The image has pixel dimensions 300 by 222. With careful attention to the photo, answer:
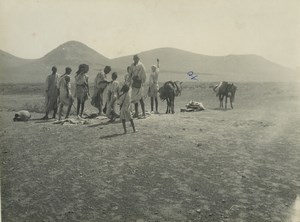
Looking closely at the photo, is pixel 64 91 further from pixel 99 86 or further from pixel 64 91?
pixel 99 86

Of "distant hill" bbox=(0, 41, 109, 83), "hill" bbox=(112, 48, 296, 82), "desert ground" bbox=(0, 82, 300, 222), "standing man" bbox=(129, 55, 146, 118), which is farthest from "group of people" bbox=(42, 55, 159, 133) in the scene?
"hill" bbox=(112, 48, 296, 82)

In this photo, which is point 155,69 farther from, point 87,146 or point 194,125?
point 87,146

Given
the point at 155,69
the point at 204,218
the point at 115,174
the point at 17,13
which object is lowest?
the point at 204,218

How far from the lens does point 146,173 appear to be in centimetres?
581

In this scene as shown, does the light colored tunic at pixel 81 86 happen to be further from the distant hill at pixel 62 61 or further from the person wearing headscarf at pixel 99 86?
the distant hill at pixel 62 61

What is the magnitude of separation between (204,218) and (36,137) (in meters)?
4.02

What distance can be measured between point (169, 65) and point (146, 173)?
64.5 m

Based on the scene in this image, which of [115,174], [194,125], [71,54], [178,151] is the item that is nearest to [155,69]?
[194,125]

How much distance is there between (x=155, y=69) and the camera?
11.6 metres

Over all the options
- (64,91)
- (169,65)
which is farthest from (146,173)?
(169,65)

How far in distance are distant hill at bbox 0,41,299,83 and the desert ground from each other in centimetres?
2727

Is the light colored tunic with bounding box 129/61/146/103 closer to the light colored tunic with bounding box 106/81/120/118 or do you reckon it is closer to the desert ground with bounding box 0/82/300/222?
the light colored tunic with bounding box 106/81/120/118

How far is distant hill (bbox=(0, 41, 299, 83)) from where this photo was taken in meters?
42.2

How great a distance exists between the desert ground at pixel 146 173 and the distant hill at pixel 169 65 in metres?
27.3
